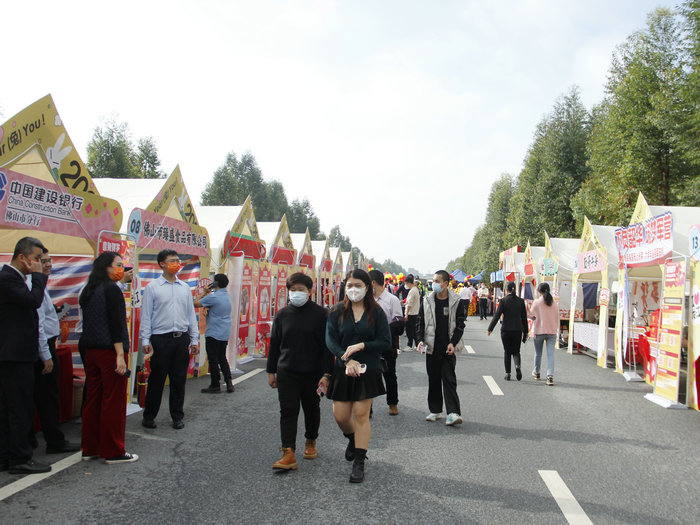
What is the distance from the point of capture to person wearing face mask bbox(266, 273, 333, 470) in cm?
439

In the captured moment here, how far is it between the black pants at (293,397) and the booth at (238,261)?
19.2ft

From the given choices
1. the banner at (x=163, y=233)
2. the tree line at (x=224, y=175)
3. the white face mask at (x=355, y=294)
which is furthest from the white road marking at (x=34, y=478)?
the tree line at (x=224, y=175)

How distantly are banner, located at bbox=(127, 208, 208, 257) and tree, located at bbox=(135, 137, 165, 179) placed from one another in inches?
1677

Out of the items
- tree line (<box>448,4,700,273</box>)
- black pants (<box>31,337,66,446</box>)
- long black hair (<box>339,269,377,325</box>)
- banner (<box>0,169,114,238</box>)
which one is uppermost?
tree line (<box>448,4,700,273</box>)

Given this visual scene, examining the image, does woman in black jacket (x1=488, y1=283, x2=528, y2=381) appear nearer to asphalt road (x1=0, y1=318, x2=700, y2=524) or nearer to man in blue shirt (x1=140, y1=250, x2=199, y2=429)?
asphalt road (x1=0, y1=318, x2=700, y2=524)

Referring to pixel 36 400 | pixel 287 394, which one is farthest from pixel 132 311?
pixel 287 394

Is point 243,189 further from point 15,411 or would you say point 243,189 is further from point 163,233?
point 15,411

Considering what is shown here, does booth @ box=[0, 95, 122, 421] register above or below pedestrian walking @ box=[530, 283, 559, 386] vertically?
above

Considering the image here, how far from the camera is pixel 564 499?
3832 mm

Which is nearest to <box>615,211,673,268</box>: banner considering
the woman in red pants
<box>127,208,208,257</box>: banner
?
<box>127,208,208,257</box>: banner

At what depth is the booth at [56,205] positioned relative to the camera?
4.89 metres

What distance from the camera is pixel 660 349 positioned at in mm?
8195

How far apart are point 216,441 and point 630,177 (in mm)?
20967

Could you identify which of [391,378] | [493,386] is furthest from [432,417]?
[493,386]
